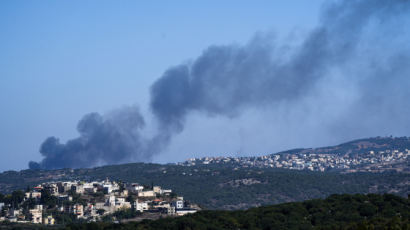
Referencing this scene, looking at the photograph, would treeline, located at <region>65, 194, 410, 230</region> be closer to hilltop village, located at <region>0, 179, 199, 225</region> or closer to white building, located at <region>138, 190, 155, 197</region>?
hilltop village, located at <region>0, 179, 199, 225</region>

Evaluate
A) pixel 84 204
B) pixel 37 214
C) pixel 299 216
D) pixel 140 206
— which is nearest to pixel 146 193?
pixel 140 206

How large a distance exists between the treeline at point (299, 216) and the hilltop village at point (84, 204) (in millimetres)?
44281

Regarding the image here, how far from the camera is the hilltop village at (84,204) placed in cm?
13288

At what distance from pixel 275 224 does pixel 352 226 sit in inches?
512

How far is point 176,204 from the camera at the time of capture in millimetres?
148000

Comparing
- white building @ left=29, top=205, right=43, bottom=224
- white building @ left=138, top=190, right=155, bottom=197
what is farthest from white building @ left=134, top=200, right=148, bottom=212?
white building @ left=29, top=205, right=43, bottom=224

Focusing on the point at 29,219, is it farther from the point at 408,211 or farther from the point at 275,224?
the point at 408,211

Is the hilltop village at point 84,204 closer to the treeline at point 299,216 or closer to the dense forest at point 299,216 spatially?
the treeline at point 299,216

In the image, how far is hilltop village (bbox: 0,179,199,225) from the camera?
13288cm

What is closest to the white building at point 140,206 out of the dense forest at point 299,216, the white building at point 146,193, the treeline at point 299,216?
the white building at point 146,193

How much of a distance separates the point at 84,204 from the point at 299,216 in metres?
73.6

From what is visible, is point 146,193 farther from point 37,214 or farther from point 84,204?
point 37,214

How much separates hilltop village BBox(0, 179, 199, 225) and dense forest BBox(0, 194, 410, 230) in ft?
146

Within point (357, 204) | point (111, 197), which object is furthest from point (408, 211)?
point (111, 197)
